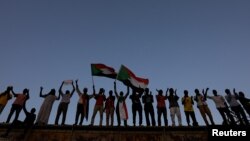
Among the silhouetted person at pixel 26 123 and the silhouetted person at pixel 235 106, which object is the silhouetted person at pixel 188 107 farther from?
the silhouetted person at pixel 26 123

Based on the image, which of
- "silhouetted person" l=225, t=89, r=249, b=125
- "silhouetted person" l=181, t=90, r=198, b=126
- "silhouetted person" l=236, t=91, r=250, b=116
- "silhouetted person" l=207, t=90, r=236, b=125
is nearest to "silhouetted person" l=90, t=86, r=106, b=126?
"silhouetted person" l=181, t=90, r=198, b=126

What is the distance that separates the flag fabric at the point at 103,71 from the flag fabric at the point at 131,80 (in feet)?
2.16

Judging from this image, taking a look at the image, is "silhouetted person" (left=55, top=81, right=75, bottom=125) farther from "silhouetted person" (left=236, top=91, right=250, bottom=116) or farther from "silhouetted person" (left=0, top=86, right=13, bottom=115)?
"silhouetted person" (left=236, top=91, right=250, bottom=116)

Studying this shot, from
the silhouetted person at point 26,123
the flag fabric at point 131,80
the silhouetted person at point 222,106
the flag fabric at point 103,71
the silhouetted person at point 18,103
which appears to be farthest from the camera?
the flag fabric at point 103,71

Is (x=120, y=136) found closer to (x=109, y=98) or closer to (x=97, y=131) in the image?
(x=97, y=131)

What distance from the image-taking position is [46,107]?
43.7 ft

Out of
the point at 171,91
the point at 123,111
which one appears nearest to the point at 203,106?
A: the point at 171,91

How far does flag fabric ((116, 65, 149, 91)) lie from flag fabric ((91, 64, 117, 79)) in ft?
2.16

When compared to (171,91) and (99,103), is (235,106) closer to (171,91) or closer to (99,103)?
(171,91)

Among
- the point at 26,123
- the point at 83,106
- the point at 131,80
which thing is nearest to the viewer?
the point at 26,123

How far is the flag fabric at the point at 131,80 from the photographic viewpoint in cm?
1495

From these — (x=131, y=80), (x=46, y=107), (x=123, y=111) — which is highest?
(x=131, y=80)

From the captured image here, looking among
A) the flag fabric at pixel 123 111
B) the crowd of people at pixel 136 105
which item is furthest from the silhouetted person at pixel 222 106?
the flag fabric at pixel 123 111

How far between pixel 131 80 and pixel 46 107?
499 cm
